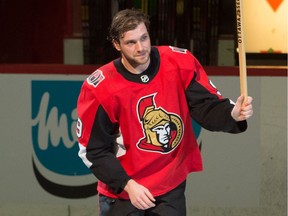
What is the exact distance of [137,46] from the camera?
128 inches

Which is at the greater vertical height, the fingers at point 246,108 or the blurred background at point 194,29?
the blurred background at point 194,29

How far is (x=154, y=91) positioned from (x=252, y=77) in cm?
194

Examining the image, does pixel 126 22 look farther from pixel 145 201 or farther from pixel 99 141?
pixel 145 201

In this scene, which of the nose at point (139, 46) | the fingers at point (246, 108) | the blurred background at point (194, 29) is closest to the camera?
the fingers at point (246, 108)


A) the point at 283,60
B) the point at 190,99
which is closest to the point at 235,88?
the point at 283,60

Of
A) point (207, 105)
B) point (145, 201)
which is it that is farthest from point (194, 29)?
point (145, 201)

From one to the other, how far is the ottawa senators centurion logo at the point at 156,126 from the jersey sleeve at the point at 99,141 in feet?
0.49

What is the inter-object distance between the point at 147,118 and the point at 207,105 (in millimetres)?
302

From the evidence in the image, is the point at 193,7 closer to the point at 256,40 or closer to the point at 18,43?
the point at 256,40

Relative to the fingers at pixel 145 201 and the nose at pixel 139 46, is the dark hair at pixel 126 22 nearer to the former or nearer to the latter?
the nose at pixel 139 46

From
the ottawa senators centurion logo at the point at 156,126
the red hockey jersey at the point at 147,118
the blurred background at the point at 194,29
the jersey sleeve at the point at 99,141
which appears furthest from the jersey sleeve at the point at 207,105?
the blurred background at the point at 194,29

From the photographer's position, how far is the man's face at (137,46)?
3.24 m

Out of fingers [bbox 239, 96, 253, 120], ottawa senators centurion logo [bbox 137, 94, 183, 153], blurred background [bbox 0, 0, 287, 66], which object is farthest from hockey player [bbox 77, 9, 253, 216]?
blurred background [bbox 0, 0, 287, 66]

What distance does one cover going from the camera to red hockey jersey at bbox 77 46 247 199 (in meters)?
3.26
